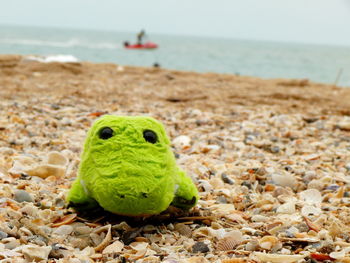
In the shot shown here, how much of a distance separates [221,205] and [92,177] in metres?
0.79

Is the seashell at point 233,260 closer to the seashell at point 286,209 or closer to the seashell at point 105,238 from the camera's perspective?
the seashell at point 105,238

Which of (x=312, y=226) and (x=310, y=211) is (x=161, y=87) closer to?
(x=310, y=211)

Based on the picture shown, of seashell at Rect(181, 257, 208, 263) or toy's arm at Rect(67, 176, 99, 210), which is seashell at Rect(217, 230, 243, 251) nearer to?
seashell at Rect(181, 257, 208, 263)

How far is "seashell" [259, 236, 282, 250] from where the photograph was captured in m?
1.75

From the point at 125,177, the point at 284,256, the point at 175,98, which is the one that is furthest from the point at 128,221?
the point at 175,98

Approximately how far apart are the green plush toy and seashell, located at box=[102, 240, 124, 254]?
13 cm

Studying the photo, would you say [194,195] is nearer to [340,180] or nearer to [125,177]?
[125,177]

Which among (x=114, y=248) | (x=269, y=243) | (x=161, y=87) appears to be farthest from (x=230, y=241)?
(x=161, y=87)

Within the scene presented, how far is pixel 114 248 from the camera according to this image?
1722 millimetres

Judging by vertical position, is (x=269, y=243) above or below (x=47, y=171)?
above

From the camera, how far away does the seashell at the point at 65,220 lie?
6.40 feet

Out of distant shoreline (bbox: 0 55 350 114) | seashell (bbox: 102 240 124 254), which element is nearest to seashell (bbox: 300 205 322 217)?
seashell (bbox: 102 240 124 254)

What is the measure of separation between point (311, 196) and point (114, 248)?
1.39 metres

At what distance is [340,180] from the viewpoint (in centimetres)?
286
